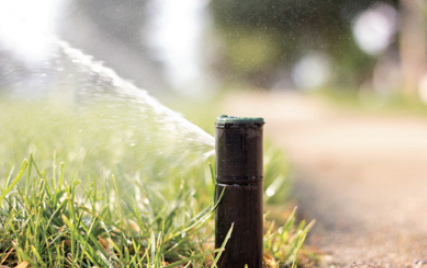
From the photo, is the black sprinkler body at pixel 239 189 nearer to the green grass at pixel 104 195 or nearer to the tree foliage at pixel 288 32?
the green grass at pixel 104 195

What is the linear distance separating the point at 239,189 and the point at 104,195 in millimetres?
803

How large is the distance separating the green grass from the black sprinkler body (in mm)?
86

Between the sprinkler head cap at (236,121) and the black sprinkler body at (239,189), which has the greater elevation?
the sprinkler head cap at (236,121)

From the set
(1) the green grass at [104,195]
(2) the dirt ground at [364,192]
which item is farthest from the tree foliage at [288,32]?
(1) the green grass at [104,195]

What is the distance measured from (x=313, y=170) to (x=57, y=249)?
4600mm

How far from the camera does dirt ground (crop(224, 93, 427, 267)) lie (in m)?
2.76

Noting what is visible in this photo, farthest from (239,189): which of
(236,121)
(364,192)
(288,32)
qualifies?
(288,32)

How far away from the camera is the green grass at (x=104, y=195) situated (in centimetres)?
186

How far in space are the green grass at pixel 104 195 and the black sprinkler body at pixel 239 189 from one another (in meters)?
0.09

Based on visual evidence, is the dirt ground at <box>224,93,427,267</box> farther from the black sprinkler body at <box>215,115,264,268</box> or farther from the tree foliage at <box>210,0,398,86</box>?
the tree foliage at <box>210,0,398,86</box>

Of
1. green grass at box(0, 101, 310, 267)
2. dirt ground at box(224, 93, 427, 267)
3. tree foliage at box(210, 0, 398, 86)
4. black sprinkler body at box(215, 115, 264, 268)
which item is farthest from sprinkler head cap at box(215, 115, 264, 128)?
tree foliage at box(210, 0, 398, 86)

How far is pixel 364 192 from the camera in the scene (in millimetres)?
4730

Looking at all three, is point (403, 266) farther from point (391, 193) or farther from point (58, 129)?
point (58, 129)

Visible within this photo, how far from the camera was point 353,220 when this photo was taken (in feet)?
11.7
